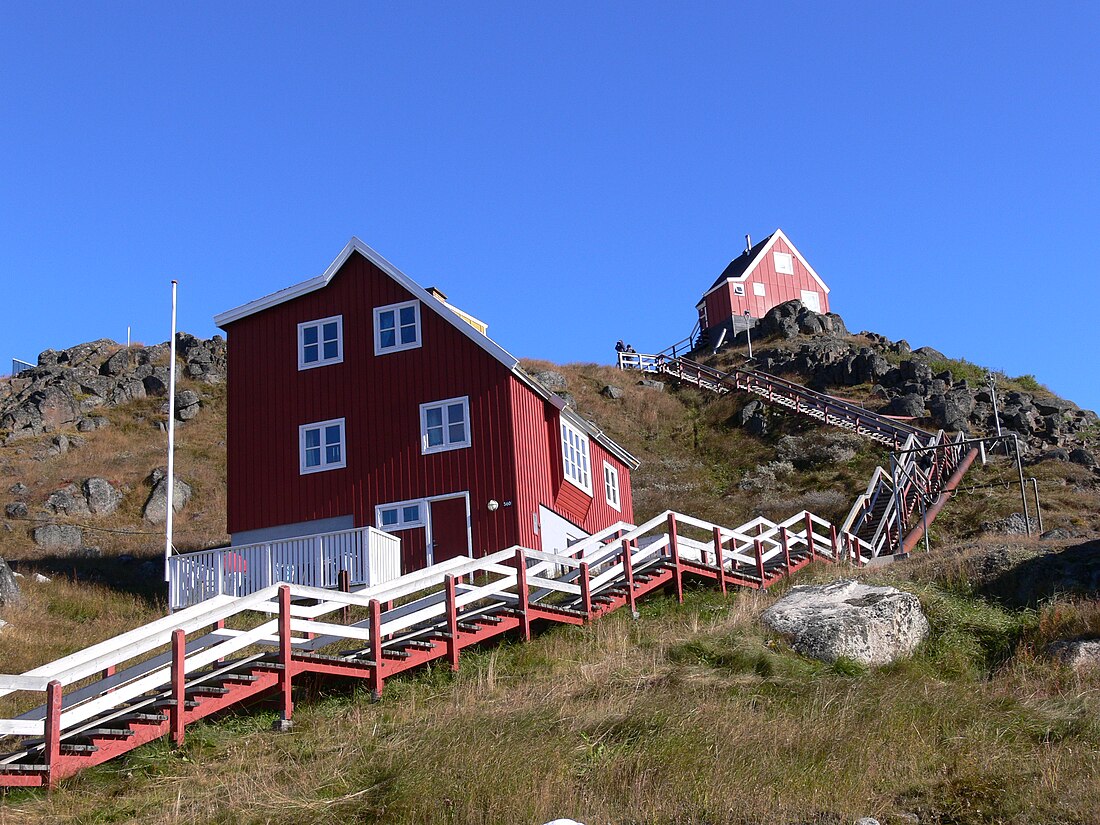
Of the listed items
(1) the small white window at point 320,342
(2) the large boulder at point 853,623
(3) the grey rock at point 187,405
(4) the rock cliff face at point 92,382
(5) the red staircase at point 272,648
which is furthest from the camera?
(3) the grey rock at point 187,405

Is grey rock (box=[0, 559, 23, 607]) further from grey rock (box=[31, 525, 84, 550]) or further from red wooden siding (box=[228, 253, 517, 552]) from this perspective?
grey rock (box=[31, 525, 84, 550])

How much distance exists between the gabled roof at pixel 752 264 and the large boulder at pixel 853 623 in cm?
5692

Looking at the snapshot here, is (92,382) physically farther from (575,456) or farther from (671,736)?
(671,736)

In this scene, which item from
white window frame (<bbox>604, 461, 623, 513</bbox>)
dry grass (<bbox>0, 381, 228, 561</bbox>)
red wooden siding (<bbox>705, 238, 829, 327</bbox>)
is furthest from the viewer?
red wooden siding (<bbox>705, 238, 829, 327</bbox>)

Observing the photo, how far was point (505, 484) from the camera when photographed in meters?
26.6

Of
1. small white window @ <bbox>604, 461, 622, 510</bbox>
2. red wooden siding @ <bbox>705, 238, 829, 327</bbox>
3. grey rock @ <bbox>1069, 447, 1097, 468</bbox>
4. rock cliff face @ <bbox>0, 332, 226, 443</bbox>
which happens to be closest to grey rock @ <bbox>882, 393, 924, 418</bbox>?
grey rock @ <bbox>1069, 447, 1097, 468</bbox>

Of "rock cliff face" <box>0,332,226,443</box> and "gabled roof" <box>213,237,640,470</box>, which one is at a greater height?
"rock cliff face" <box>0,332,226,443</box>

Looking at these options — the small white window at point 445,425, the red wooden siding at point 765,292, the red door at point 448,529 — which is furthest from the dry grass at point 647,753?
the red wooden siding at point 765,292

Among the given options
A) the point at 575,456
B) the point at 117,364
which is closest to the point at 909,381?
the point at 575,456

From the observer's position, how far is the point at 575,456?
31328mm

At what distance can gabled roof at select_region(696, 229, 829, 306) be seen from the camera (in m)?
74.4

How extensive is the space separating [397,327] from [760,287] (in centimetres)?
4919

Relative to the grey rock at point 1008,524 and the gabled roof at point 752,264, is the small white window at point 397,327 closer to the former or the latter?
the grey rock at point 1008,524

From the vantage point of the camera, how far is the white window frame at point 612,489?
34469 mm
